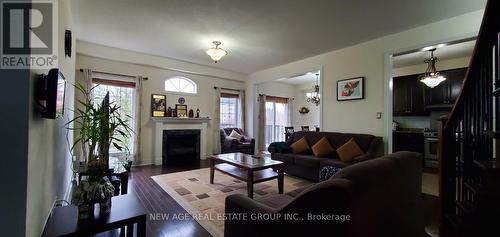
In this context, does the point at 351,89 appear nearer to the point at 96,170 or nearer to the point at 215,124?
the point at 215,124

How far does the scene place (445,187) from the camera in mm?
2105

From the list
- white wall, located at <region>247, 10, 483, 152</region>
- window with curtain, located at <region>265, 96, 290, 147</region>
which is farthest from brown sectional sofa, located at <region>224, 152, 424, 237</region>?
window with curtain, located at <region>265, 96, 290, 147</region>

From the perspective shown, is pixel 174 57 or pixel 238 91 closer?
pixel 174 57

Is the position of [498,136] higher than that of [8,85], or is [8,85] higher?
[8,85]

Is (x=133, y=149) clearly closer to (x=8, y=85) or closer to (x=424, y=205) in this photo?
(x=8, y=85)

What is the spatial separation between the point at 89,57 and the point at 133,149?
224 cm

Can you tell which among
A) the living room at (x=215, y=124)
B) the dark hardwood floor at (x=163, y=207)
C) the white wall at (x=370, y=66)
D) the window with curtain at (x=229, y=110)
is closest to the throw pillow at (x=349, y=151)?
the living room at (x=215, y=124)

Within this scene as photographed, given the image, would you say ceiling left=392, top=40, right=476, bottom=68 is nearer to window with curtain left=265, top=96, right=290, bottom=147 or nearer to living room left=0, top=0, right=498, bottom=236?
living room left=0, top=0, right=498, bottom=236

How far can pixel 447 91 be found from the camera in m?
5.00

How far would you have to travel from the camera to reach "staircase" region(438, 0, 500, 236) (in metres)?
1.37

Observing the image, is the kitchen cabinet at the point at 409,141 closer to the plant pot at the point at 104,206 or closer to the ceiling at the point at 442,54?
the ceiling at the point at 442,54

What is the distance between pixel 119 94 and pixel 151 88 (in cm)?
73

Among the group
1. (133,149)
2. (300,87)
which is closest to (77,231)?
(133,149)

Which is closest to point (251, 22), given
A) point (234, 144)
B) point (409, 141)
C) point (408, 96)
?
point (234, 144)
